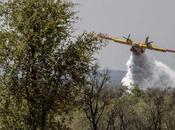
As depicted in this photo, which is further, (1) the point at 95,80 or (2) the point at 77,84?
(1) the point at 95,80

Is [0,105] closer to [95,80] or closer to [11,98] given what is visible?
[11,98]

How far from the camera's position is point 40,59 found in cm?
3075

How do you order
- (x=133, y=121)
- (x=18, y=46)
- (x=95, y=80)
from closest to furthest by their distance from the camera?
(x=18, y=46)
(x=95, y=80)
(x=133, y=121)

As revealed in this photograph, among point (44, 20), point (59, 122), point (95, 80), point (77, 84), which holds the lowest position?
point (59, 122)

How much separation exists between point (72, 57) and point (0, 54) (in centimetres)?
449

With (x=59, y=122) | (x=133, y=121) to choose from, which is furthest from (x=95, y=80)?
(x=133, y=121)

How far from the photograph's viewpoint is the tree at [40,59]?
30.8 m

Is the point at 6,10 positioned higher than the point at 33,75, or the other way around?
the point at 6,10

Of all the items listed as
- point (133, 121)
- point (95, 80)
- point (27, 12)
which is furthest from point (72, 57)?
point (133, 121)

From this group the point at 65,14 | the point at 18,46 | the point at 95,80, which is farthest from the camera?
the point at 95,80

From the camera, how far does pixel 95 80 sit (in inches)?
2608

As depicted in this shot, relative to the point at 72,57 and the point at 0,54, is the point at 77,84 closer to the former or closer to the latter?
the point at 72,57

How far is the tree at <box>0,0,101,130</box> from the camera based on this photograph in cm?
3075

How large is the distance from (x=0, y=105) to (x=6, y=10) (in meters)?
6.13
